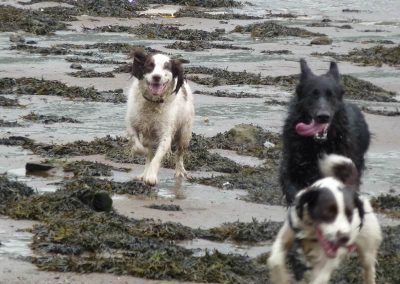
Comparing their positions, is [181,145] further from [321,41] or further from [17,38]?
[321,41]

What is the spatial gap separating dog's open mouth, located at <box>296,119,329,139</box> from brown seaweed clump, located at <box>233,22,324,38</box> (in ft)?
55.2

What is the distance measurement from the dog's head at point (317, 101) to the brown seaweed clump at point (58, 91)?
6.82m

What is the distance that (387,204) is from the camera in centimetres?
830

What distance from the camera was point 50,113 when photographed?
12.4 metres

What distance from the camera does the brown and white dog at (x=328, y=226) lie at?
16.4 feet

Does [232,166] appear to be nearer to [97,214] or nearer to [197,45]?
[97,214]

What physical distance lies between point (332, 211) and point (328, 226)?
90mm

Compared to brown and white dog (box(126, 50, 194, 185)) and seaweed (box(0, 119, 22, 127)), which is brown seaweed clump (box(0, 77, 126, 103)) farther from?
brown and white dog (box(126, 50, 194, 185))

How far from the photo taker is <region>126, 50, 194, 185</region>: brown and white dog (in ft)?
30.2

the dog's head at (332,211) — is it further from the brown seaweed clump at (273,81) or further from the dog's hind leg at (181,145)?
the brown seaweed clump at (273,81)

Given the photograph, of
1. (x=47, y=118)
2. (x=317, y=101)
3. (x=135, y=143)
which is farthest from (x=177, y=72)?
(x=47, y=118)

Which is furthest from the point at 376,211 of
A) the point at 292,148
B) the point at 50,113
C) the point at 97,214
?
the point at 50,113

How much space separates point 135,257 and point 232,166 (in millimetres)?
3633

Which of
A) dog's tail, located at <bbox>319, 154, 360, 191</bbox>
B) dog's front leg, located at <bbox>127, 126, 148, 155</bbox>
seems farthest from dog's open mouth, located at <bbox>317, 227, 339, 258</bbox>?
dog's front leg, located at <bbox>127, 126, 148, 155</bbox>
